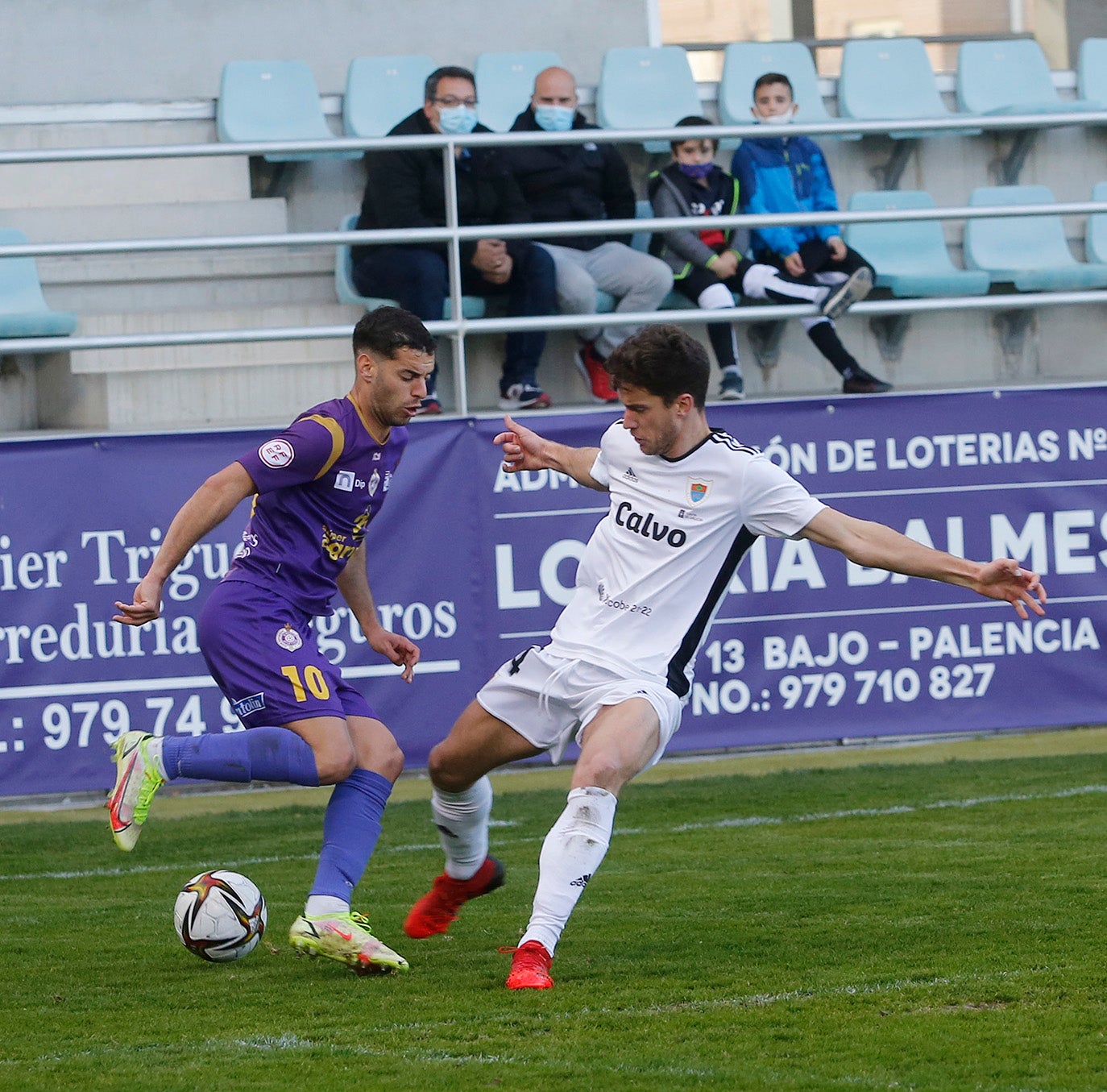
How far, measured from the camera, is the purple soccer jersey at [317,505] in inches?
202

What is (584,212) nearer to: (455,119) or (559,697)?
(455,119)

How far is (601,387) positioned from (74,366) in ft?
9.93

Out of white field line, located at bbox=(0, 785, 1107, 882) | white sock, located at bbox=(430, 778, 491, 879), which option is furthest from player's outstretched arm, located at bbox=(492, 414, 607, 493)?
white field line, located at bbox=(0, 785, 1107, 882)

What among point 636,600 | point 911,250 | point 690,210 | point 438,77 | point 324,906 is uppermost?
point 438,77

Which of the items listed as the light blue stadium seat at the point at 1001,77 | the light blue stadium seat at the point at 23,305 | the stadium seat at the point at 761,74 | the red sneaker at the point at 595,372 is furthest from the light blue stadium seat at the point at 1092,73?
the light blue stadium seat at the point at 23,305

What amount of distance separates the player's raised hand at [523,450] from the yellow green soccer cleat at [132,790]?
4.62 ft

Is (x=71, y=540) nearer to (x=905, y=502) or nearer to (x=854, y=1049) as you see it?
(x=905, y=502)

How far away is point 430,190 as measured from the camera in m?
9.46

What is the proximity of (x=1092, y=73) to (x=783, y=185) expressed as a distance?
3.61 metres

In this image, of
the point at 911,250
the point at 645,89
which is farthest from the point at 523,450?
the point at 645,89

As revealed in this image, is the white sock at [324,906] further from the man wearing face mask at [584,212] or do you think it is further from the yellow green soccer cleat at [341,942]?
the man wearing face mask at [584,212]

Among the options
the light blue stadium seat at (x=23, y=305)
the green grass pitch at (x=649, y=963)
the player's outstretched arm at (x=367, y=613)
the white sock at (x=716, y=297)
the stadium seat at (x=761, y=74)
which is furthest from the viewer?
the stadium seat at (x=761, y=74)

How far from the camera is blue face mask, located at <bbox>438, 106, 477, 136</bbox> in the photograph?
9.66 metres

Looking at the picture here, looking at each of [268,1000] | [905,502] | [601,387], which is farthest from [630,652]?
[601,387]
